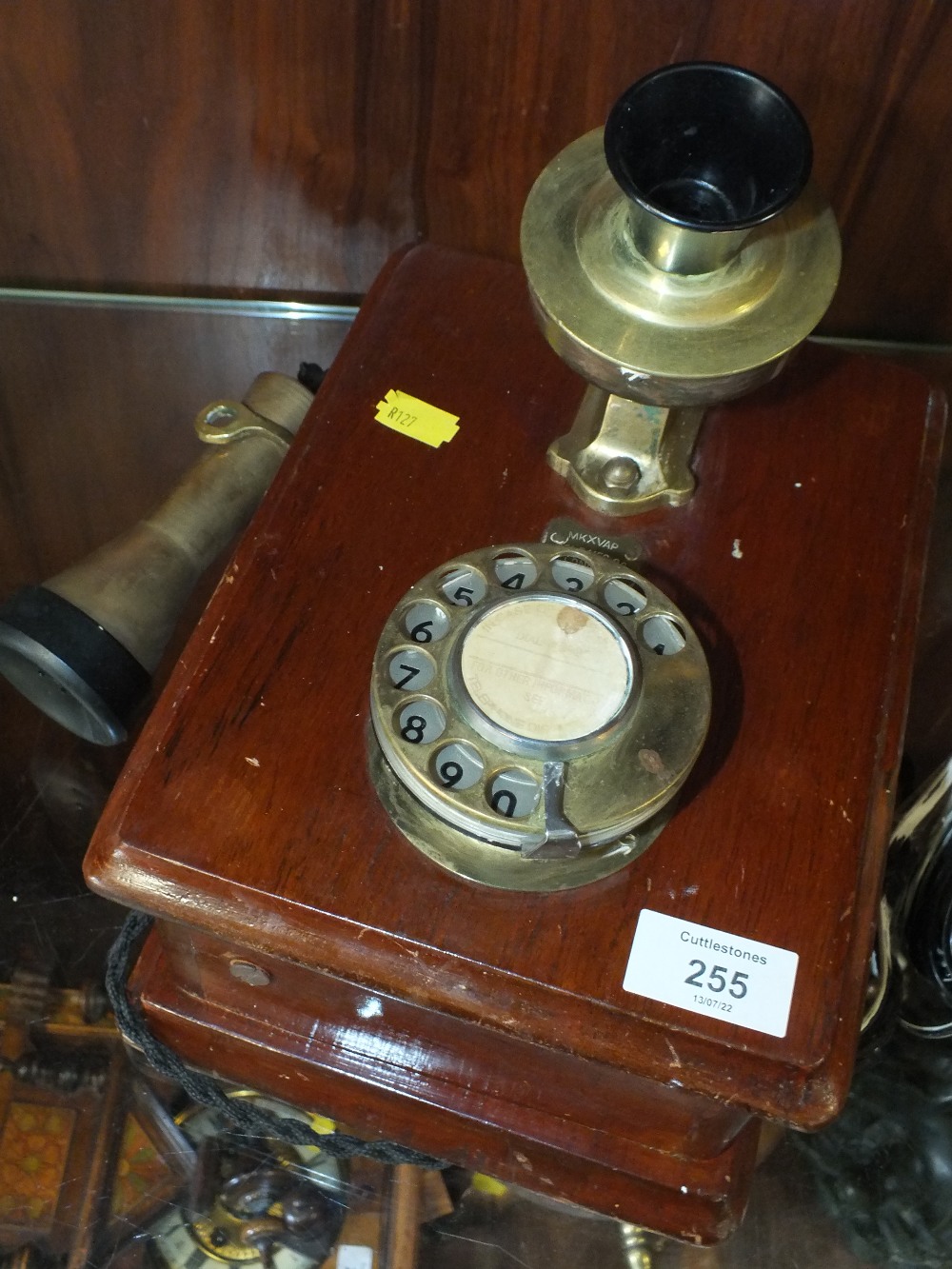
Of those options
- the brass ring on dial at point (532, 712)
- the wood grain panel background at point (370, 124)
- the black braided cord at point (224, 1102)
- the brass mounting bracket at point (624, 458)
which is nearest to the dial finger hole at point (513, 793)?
the brass ring on dial at point (532, 712)

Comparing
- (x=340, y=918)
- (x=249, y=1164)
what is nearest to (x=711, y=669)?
(x=340, y=918)

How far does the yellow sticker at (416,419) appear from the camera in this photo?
0.86 meters

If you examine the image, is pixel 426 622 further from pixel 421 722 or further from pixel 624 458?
pixel 624 458

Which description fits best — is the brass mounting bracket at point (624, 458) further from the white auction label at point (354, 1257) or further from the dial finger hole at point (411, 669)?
the white auction label at point (354, 1257)

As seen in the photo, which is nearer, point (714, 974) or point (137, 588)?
point (714, 974)

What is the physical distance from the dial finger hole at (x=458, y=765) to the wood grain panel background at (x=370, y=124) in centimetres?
57

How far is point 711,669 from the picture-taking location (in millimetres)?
766

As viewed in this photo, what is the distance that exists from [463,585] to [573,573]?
7cm

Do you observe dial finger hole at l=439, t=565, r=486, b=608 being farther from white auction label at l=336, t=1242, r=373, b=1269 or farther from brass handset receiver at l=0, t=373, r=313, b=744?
white auction label at l=336, t=1242, r=373, b=1269

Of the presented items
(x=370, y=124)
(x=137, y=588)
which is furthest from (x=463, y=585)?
(x=370, y=124)

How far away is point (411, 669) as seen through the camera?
0.71m

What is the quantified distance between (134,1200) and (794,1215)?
19.1 inches

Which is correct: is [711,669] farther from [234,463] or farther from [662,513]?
[234,463]

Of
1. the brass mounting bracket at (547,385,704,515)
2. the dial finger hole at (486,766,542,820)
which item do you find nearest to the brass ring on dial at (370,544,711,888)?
the dial finger hole at (486,766,542,820)
